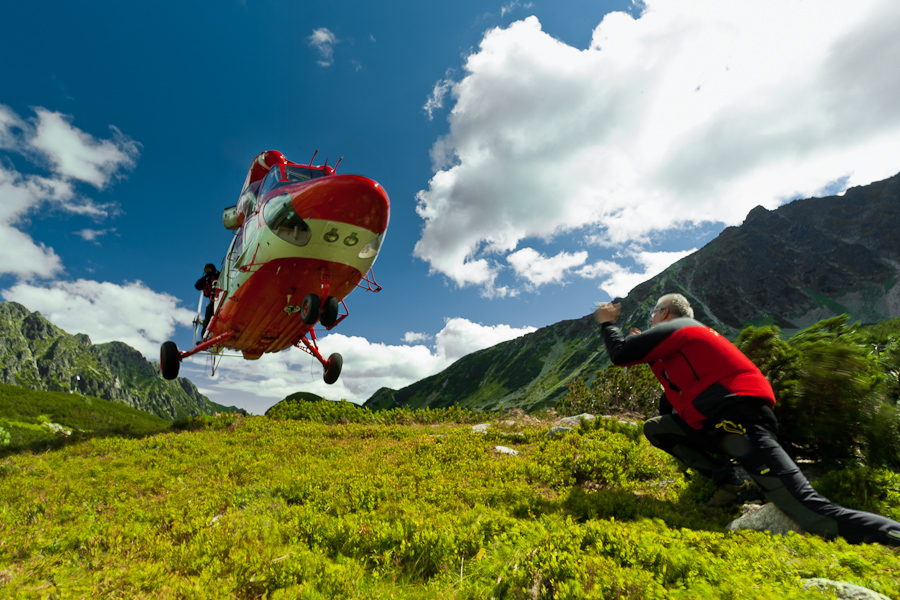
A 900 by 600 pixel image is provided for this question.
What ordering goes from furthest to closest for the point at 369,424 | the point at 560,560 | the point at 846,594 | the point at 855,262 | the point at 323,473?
the point at 855,262 < the point at 369,424 < the point at 323,473 < the point at 560,560 < the point at 846,594

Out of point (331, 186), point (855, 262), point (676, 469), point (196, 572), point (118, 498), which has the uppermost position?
point (855, 262)

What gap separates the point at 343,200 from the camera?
8.83 metres

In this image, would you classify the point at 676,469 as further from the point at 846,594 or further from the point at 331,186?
the point at 331,186

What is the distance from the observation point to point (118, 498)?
18.8ft

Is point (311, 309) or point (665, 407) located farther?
point (311, 309)

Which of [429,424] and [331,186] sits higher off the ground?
[331,186]

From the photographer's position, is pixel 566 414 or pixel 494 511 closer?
pixel 494 511

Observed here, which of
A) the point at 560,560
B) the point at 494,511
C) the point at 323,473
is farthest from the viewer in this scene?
the point at 323,473

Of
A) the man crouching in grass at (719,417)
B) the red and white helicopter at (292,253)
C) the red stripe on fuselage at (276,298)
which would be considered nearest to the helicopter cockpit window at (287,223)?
the red and white helicopter at (292,253)

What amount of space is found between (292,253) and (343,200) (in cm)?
212

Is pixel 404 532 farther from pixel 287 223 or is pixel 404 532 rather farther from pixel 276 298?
pixel 276 298

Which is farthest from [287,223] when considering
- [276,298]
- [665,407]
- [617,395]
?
[617,395]

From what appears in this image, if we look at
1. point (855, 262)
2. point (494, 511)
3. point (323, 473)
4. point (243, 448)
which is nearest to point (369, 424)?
point (243, 448)

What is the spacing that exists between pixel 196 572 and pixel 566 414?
12.1m
